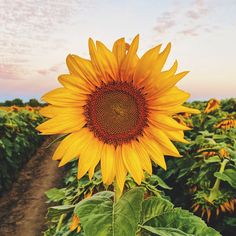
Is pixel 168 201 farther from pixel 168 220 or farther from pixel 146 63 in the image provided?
pixel 146 63

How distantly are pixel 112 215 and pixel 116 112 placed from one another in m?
0.38

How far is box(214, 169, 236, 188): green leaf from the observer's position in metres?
2.76

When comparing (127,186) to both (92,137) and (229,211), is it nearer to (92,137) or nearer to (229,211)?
(92,137)

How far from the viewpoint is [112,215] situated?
1525 mm

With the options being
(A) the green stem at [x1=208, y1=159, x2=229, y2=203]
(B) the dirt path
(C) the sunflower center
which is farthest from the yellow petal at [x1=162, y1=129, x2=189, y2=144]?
(B) the dirt path

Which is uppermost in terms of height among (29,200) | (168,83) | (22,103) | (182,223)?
(22,103)

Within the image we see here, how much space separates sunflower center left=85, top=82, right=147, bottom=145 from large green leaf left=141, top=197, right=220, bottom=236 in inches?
11.0

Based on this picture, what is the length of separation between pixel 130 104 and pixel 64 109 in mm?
257

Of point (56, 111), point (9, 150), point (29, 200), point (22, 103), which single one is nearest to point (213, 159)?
point (56, 111)

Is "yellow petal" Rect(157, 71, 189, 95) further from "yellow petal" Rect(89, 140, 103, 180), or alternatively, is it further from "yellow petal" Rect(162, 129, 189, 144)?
"yellow petal" Rect(89, 140, 103, 180)

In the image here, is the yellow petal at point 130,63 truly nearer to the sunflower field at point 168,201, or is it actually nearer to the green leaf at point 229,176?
the sunflower field at point 168,201

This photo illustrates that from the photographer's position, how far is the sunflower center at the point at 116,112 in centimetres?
166

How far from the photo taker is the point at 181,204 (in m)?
3.48

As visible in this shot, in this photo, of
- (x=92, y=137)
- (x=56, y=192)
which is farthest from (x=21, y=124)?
(x=92, y=137)
